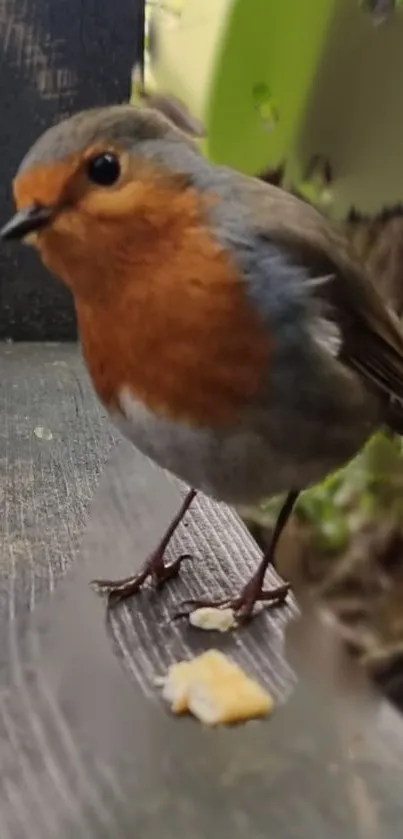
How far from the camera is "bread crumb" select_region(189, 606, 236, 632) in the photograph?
31.4 inches

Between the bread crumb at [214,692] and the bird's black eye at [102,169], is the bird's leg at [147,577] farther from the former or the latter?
the bird's black eye at [102,169]

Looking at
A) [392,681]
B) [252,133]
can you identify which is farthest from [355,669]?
[252,133]

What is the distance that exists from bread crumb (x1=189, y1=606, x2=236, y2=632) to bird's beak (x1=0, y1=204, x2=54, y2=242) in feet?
1.07

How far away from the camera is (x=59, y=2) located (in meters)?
1.65

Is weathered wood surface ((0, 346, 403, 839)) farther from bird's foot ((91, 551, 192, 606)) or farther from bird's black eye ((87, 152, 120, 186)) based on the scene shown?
bird's black eye ((87, 152, 120, 186))

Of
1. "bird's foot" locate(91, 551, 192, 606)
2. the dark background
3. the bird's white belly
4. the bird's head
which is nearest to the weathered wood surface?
"bird's foot" locate(91, 551, 192, 606)

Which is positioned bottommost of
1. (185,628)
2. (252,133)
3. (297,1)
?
(185,628)

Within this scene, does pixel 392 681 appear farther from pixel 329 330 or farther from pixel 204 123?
pixel 204 123

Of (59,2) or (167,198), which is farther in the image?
(59,2)

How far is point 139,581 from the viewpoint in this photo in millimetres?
846

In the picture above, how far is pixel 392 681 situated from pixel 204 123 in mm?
492

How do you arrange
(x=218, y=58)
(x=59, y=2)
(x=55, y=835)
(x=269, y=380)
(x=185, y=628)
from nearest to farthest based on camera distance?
(x=55, y=835)
(x=269, y=380)
(x=185, y=628)
(x=218, y=58)
(x=59, y=2)

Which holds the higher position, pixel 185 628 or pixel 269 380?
pixel 269 380

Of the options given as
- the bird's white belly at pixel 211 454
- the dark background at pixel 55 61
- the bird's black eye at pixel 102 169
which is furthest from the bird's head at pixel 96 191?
the dark background at pixel 55 61
